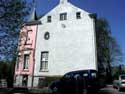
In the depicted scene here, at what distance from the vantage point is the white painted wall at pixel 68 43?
32.0 metres

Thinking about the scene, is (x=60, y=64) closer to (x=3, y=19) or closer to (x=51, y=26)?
(x=51, y=26)

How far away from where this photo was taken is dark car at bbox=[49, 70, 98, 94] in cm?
1954

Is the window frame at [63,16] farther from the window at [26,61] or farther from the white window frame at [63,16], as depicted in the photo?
the window at [26,61]

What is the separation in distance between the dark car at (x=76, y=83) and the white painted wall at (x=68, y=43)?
30.7 feet

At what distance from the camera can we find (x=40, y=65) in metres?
34.7

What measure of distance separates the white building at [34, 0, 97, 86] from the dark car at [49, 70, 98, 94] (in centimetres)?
937

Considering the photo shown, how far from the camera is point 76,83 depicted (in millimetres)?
19125

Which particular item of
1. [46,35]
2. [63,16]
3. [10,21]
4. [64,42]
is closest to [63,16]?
[63,16]

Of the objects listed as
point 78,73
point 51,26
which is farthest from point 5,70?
point 78,73

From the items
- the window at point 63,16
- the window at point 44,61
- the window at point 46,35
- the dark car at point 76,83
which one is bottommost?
the dark car at point 76,83

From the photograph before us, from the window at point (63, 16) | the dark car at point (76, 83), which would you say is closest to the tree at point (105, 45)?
the window at point (63, 16)

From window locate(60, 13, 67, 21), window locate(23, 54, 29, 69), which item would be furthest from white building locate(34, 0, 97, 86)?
window locate(23, 54, 29, 69)

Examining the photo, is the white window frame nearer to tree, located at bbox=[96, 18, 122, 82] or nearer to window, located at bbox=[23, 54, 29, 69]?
window, located at bbox=[23, 54, 29, 69]

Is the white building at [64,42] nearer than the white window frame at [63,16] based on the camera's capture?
Yes
